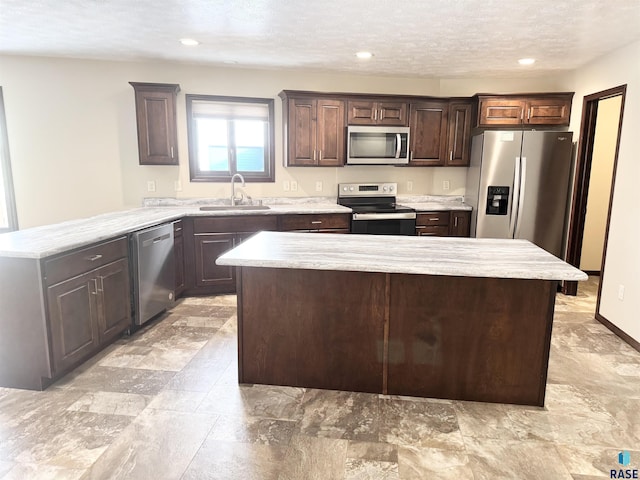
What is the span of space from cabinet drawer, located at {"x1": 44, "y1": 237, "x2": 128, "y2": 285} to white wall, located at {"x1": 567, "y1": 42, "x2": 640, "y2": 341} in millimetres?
3958

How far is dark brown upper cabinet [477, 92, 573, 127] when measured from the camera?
461 cm

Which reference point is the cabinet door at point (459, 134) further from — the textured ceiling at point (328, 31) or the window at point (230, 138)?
the window at point (230, 138)

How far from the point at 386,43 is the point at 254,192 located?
2147 millimetres

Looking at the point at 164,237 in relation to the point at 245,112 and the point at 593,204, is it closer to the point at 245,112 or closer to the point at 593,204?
the point at 245,112

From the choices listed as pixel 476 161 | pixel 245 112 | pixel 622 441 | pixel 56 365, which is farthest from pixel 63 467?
pixel 476 161

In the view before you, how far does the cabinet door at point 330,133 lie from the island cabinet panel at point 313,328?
253 centimetres

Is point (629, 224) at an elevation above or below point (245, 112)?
below

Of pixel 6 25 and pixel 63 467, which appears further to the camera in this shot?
pixel 6 25

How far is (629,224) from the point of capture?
343 cm

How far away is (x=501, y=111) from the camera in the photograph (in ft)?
15.4

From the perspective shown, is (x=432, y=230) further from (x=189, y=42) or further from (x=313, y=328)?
(x=189, y=42)

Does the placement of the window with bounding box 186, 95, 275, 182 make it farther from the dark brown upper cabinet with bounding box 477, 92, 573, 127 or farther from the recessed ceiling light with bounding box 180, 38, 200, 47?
the dark brown upper cabinet with bounding box 477, 92, 573, 127

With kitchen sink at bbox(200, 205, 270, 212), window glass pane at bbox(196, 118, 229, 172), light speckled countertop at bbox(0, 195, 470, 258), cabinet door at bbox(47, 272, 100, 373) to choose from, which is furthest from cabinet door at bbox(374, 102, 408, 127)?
cabinet door at bbox(47, 272, 100, 373)

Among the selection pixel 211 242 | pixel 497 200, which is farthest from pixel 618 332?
pixel 211 242
